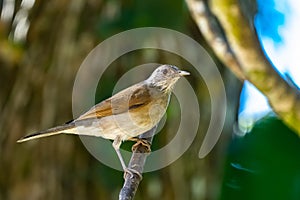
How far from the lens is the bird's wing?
2047 millimetres

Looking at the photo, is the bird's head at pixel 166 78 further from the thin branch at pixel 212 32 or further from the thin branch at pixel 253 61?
the thin branch at pixel 253 61

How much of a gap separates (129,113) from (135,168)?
319mm

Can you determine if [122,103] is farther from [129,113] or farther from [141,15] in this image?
[141,15]

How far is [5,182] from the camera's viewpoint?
261 cm

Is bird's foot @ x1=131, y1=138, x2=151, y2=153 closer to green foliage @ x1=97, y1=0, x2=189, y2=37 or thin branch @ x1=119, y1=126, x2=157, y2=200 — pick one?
thin branch @ x1=119, y1=126, x2=157, y2=200

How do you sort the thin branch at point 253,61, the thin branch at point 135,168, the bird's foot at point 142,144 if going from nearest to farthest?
the thin branch at point 135,168 < the thin branch at point 253,61 < the bird's foot at point 142,144

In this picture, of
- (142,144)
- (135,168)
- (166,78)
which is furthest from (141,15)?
(135,168)

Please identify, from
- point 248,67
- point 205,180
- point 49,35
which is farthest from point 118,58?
point 248,67

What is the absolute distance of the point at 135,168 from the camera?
1744 millimetres

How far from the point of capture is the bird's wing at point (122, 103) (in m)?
2.05

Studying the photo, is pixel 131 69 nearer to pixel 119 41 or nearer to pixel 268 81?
pixel 119 41

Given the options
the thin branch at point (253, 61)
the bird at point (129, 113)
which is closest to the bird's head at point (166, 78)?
the bird at point (129, 113)

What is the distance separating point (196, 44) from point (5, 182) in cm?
78

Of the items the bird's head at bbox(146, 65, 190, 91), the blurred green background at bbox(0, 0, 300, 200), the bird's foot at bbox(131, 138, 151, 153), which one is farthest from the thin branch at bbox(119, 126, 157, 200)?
the blurred green background at bbox(0, 0, 300, 200)
